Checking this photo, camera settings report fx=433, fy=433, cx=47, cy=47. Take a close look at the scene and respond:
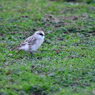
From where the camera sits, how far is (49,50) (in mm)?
12695

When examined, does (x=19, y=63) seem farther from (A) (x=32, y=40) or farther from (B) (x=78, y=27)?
(B) (x=78, y=27)

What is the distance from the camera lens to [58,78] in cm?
1001

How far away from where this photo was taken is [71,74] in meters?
10.2

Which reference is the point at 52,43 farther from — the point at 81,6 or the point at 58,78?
the point at 81,6

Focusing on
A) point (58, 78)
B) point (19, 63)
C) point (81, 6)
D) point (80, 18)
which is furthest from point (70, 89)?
point (81, 6)

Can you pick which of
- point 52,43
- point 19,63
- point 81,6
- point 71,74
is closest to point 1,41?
point 52,43

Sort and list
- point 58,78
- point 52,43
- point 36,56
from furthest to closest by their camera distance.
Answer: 1. point 52,43
2. point 36,56
3. point 58,78

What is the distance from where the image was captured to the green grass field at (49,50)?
9492mm

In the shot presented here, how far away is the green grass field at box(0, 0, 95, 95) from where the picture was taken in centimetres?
949

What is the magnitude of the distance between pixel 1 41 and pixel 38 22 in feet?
8.50

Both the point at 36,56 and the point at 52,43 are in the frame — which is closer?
the point at 36,56

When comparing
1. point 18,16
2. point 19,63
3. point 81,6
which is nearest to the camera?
point 19,63

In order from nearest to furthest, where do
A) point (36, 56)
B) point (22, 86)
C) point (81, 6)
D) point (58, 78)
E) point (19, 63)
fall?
point (22, 86) < point (58, 78) < point (19, 63) < point (36, 56) < point (81, 6)

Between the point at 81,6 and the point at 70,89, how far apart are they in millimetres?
10546
